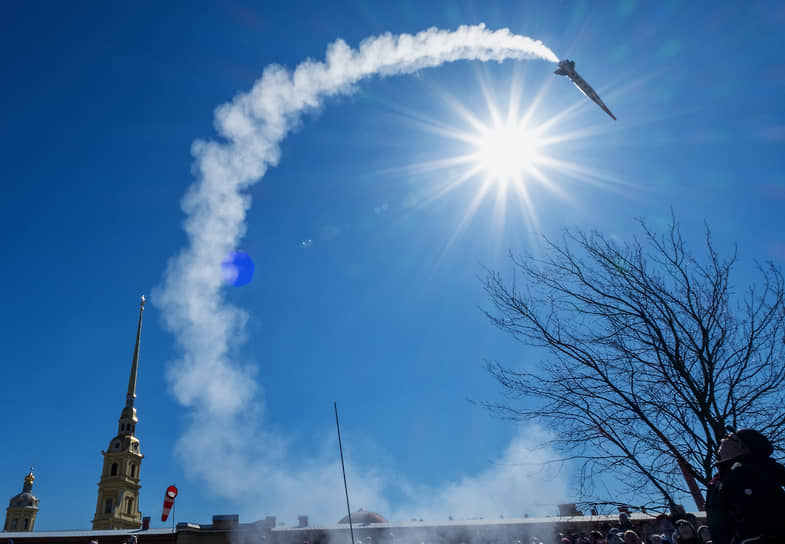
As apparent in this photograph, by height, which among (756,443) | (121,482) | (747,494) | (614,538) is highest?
(121,482)

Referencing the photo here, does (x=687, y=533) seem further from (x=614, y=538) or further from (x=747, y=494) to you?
(x=614, y=538)

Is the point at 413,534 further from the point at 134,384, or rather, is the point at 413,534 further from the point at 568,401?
the point at 134,384

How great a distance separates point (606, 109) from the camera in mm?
25094

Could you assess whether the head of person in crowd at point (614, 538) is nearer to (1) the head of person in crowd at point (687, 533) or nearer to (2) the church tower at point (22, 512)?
(1) the head of person in crowd at point (687, 533)

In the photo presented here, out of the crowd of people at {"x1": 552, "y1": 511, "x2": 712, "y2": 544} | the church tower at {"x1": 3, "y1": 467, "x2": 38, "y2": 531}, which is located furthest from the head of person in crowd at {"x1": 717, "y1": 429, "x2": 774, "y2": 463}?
the church tower at {"x1": 3, "y1": 467, "x2": 38, "y2": 531}

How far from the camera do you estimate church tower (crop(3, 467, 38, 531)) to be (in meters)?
97.4

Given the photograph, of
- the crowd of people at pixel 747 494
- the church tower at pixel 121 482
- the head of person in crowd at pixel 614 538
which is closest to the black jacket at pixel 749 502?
the crowd of people at pixel 747 494

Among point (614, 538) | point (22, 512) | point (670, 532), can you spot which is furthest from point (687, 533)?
point (22, 512)

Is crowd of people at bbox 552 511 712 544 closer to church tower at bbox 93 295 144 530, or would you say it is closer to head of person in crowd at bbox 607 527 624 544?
head of person in crowd at bbox 607 527 624 544

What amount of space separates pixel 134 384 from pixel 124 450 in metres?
17.9

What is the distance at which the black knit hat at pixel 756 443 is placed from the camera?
11.9 ft

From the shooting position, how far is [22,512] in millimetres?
97875

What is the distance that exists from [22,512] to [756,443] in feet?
435

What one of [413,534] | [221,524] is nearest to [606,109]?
[413,534]
